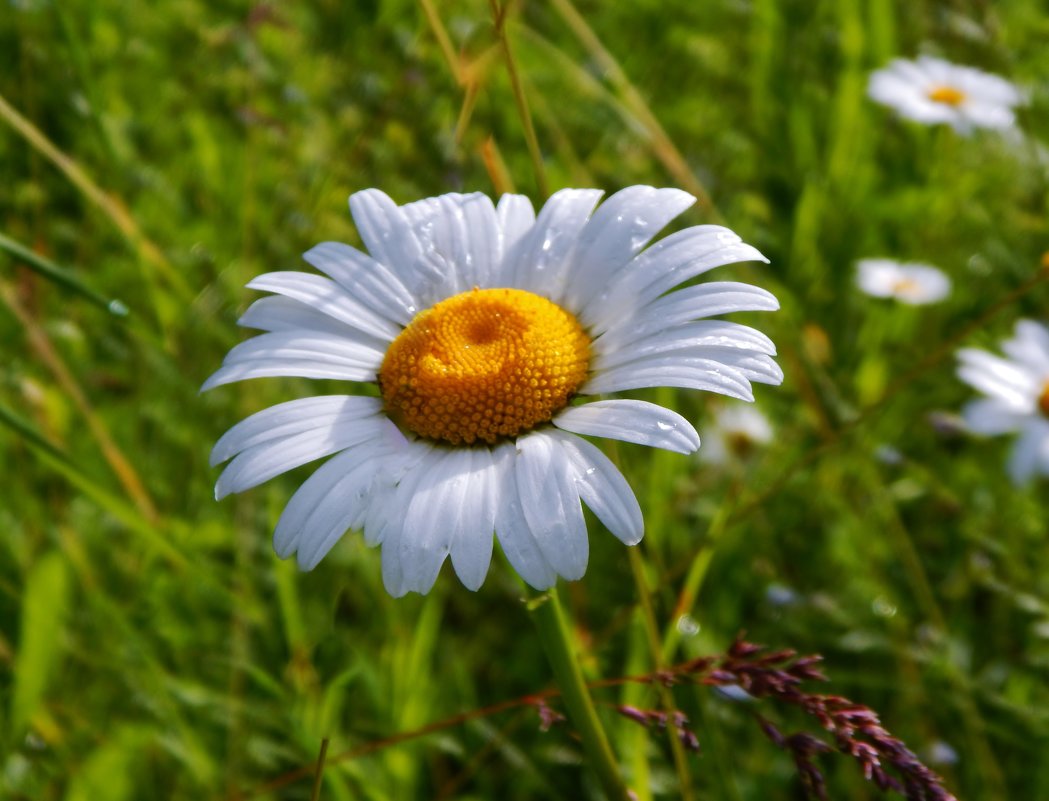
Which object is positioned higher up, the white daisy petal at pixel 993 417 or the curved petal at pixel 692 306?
the curved petal at pixel 692 306

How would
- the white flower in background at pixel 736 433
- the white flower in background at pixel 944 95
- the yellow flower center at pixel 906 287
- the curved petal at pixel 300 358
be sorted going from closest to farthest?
the curved petal at pixel 300 358 → the white flower in background at pixel 736 433 → the yellow flower center at pixel 906 287 → the white flower in background at pixel 944 95

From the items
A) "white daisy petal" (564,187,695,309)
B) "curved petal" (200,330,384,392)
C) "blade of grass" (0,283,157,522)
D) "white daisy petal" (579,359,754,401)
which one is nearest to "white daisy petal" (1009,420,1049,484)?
"white daisy petal" (564,187,695,309)

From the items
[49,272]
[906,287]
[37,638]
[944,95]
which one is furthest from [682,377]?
[944,95]

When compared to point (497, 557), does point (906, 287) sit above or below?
above

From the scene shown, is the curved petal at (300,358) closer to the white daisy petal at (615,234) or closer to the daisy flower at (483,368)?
the daisy flower at (483,368)

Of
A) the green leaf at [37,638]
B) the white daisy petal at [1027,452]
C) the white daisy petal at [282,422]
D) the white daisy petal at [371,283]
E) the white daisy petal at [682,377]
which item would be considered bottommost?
the green leaf at [37,638]

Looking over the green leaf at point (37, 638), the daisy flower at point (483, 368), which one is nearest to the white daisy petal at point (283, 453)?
the daisy flower at point (483, 368)

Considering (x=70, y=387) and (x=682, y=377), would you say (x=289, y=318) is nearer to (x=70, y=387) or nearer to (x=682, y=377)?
(x=682, y=377)
